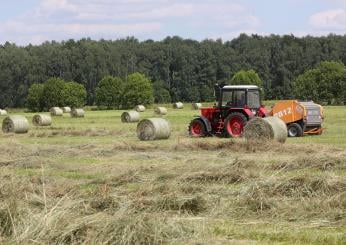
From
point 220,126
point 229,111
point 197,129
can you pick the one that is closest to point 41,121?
point 197,129

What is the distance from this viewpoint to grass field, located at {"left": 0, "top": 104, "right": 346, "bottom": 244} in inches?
244

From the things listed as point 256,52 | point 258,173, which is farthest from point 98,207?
point 256,52

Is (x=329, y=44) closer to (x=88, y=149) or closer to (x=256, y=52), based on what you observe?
(x=256, y=52)

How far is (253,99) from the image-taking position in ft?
79.3

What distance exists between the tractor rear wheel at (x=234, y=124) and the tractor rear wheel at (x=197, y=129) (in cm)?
95

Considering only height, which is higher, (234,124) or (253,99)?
(253,99)

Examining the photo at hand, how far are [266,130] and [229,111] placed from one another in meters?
4.16

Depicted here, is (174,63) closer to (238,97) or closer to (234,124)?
(238,97)

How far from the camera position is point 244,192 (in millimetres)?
9539

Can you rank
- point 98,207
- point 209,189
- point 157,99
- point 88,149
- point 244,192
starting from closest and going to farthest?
point 98,207, point 244,192, point 209,189, point 88,149, point 157,99

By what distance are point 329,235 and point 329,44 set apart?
12139cm

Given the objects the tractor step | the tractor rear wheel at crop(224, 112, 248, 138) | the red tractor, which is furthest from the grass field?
the tractor step

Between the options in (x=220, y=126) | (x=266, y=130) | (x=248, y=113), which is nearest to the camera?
(x=266, y=130)

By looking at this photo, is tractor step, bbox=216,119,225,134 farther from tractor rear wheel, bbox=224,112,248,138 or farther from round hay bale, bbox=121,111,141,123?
round hay bale, bbox=121,111,141,123
